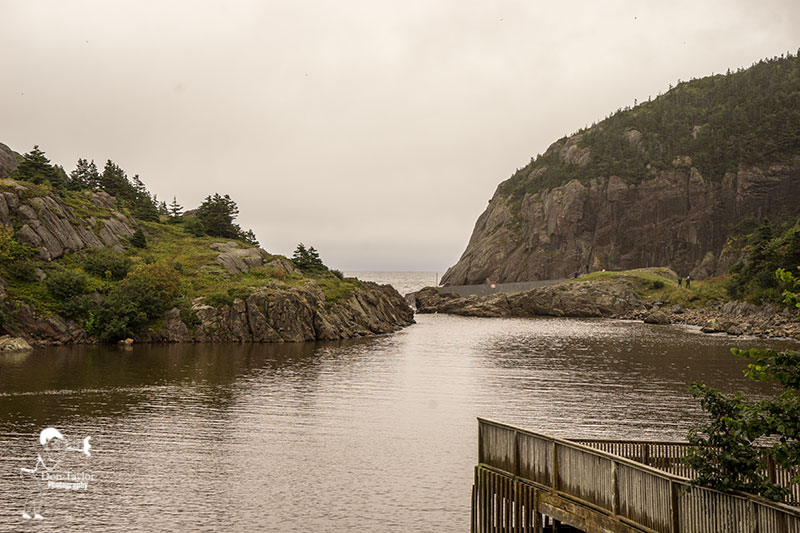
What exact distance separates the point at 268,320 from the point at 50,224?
127 feet

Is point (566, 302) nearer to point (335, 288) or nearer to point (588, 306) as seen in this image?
point (588, 306)

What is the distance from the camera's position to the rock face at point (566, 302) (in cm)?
16962

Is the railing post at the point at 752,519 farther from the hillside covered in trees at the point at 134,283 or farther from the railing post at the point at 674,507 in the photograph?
the hillside covered in trees at the point at 134,283

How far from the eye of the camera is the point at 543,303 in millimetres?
178750

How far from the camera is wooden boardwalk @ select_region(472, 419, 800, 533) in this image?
14.6 meters

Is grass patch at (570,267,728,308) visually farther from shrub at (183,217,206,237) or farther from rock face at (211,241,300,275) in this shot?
shrub at (183,217,206,237)

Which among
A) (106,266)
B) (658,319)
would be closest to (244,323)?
(106,266)

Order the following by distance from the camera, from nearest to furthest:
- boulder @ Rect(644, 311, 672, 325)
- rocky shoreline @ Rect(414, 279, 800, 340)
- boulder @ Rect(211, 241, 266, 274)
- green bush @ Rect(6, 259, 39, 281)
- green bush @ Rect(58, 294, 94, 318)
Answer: green bush @ Rect(58, 294, 94, 318) → green bush @ Rect(6, 259, 39, 281) → boulder @ Rect(211, 241, 266, 274) → boulder @ Rect(644, 311, 672, 325) → rocky shoreline @ Rect(414, 279, 800, 340)

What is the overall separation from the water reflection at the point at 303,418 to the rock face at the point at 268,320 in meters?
6.63

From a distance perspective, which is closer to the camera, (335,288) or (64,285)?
(64,285)

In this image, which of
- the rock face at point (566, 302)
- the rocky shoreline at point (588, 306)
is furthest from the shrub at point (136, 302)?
the rock face at point (566, 302)

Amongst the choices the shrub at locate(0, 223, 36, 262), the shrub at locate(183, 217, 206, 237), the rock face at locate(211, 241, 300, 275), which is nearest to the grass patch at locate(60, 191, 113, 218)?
the shrub at locate(0, 223, 36, 262)

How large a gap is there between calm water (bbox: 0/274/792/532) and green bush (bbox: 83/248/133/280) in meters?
21.0

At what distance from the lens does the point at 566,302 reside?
175 meters
